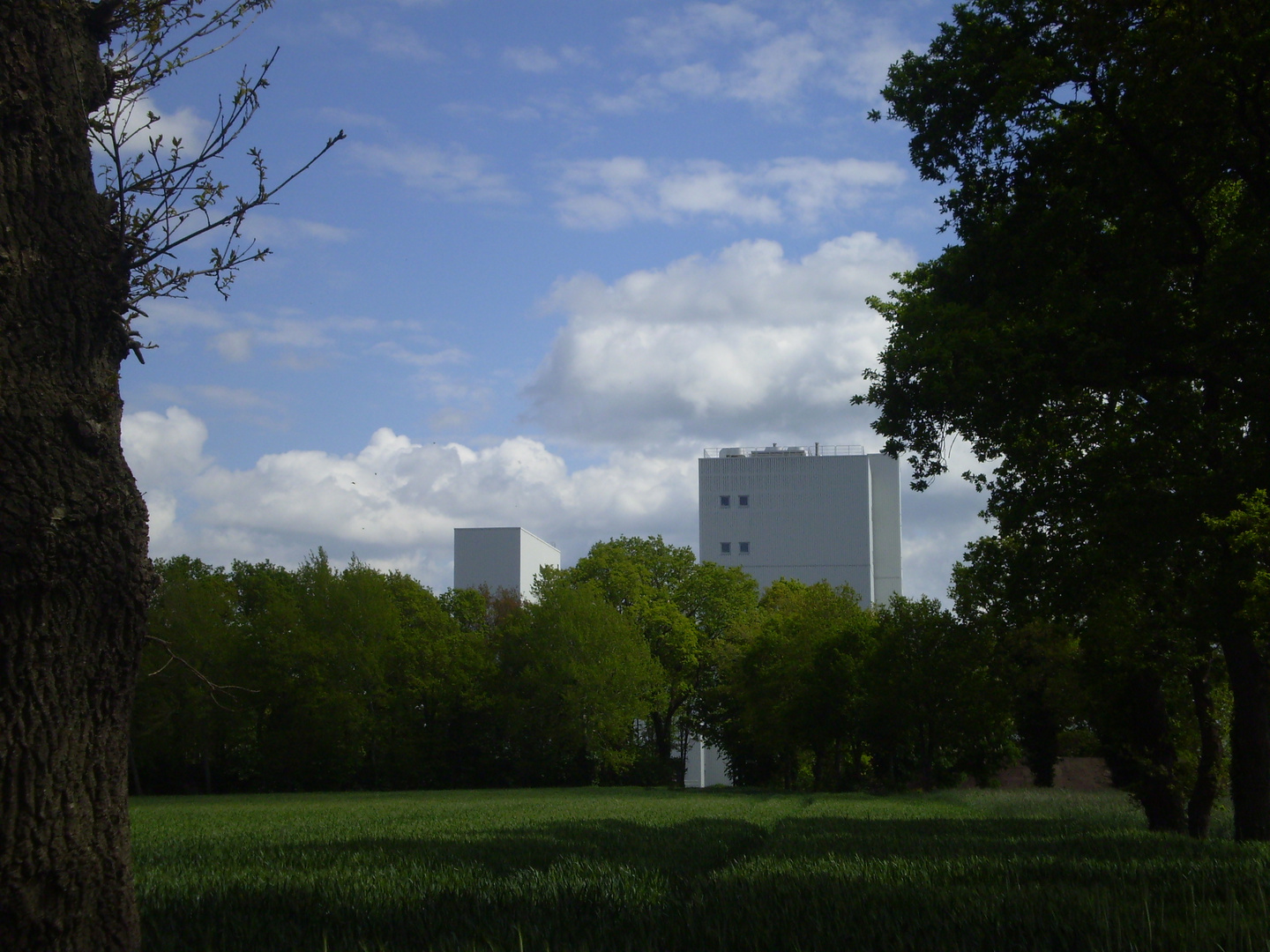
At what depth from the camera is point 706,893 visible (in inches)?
303

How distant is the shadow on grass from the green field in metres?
0.03

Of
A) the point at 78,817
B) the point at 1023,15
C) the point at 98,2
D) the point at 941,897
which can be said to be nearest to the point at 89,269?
the point at 98,2

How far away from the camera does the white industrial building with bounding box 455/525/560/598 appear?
9181cm

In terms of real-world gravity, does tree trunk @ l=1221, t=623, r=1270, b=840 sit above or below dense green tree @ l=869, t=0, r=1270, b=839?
below

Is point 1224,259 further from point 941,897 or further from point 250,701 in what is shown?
point 250,701

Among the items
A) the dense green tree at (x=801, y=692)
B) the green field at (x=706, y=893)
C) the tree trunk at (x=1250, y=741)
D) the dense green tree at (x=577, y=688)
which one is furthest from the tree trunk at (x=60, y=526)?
the dense green tree at (x=577, y=688)

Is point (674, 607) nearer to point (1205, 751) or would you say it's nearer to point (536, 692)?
point (536, 692)

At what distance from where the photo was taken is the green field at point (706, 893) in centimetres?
564

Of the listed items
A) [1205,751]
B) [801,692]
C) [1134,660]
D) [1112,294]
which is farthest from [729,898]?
[801,692]

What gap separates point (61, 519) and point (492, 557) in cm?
8857

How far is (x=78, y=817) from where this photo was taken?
4.56 m

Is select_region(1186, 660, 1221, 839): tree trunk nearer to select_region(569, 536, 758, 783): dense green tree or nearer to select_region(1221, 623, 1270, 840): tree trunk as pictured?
select_region(1221, 623, 1270, 840): tree trunk

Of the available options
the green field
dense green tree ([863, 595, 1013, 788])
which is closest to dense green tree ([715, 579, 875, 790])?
dense green tree ([863, 595, 1013, 788])

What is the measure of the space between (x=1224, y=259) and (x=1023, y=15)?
4.96m
